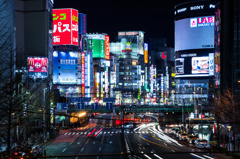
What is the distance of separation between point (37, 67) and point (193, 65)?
7753 centimetres

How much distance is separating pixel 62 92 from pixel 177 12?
65.0 m

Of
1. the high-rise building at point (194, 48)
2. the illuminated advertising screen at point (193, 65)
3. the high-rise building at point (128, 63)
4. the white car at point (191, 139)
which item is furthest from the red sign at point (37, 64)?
the high-rise building at point (128, 63)

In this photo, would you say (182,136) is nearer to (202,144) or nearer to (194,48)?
(202,144)

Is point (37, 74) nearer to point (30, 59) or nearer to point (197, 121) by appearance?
point (30, 59)

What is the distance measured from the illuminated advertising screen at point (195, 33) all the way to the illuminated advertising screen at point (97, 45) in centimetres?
3420

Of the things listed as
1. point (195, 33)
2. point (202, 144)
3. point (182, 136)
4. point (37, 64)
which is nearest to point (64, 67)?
point (37, 64)

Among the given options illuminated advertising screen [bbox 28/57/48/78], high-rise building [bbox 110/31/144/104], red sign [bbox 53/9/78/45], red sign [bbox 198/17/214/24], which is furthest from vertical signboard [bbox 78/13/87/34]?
illuminated advertising screen [bbox 28/57/48/78]

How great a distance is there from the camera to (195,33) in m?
138

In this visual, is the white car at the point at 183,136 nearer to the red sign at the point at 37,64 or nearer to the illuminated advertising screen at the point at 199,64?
the red sign at the point at 37,64

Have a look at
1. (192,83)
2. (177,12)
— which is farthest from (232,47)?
(177,12)

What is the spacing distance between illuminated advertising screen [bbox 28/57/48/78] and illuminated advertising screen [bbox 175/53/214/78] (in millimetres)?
74392

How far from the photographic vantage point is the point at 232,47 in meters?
58.8

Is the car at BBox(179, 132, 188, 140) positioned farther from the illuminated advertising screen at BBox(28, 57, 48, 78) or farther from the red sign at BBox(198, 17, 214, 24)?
the red sign at BBox(198, 17, 214, 24)

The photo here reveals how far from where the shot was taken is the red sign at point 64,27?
105 metres
